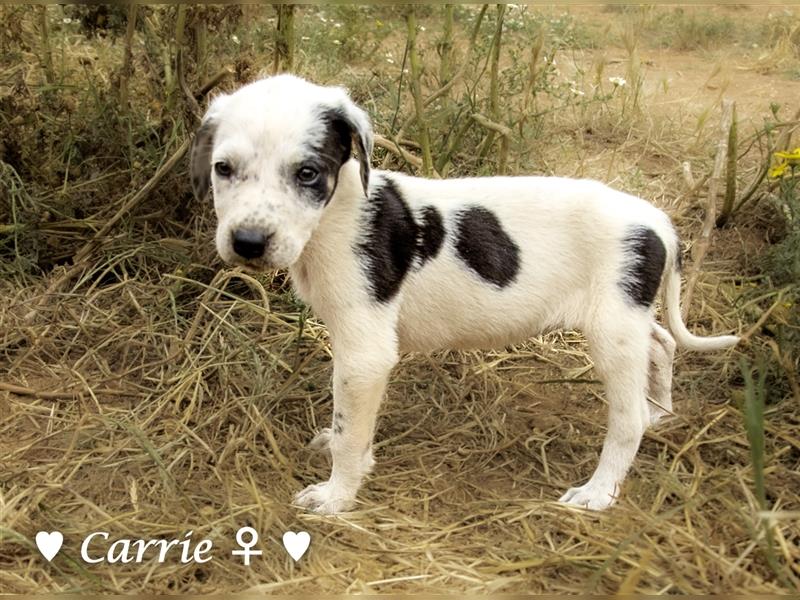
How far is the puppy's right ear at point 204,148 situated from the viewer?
3.19 metres

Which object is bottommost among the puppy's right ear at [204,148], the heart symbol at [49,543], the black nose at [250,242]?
the heart symbol at [49,543]

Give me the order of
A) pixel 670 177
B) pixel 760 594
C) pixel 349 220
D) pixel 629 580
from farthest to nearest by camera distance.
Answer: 1. pixel 670 177
2. pixel 349 220
3. pixel 760 594
4. pixel 629 580

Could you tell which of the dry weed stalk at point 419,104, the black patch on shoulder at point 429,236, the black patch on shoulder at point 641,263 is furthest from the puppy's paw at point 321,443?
the dry weed stalk at point 419,104

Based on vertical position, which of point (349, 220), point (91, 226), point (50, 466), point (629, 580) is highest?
point (349, 220)

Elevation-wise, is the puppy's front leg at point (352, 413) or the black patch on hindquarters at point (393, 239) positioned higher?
the black patch on hindquarters at point (393, 239)

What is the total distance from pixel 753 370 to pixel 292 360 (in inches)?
95.4

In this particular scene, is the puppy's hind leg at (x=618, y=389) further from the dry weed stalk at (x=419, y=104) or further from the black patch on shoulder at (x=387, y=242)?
the dry weed stalk at (x=419, y=104)

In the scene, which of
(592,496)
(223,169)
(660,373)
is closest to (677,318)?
(660,373)

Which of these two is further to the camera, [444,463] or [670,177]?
[670,177]

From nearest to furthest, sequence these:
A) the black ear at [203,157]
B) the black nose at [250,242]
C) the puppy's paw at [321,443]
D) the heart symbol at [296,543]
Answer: the black nose at [250,242] < the heart symbol at [296,543] < the black ear at [203,157] < the puppy's paw at [321,443]

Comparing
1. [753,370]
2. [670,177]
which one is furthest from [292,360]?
[670,177]

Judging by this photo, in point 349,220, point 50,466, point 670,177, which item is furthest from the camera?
point 670,177

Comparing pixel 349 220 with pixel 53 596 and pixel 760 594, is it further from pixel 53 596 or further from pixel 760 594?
pixel 760 594

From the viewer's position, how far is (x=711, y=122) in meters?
7.12
